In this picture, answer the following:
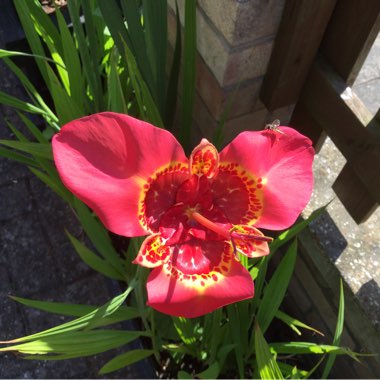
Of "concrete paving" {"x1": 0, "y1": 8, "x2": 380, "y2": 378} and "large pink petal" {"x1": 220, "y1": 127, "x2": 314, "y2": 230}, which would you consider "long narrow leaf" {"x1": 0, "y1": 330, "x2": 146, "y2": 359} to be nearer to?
"concrete paving" {"x1": 0, "y1": 8, "x2": 380, "y2": 378}

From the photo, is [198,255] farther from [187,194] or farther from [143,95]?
[143,95]

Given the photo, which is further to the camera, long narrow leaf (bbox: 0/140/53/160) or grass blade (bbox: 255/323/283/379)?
long narrow leaf (bbox: 0/140/53/160)

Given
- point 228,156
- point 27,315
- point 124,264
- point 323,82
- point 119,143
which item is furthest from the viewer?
point 27,315

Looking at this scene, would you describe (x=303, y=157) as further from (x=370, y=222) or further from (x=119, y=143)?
(x=370, y=222)

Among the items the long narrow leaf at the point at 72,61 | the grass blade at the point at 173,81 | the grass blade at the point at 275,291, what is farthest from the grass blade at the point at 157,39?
the grass blade at the point at 275,291

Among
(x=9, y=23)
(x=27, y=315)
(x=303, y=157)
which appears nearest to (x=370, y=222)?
(x=303, y=157)

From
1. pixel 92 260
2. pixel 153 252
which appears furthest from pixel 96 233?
pixel 153 252

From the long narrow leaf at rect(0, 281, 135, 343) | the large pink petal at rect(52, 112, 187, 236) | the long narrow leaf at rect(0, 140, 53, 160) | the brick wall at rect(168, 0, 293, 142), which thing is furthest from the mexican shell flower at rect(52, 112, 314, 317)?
the long narrow leaf at rect(0, 140, 53, 160)
